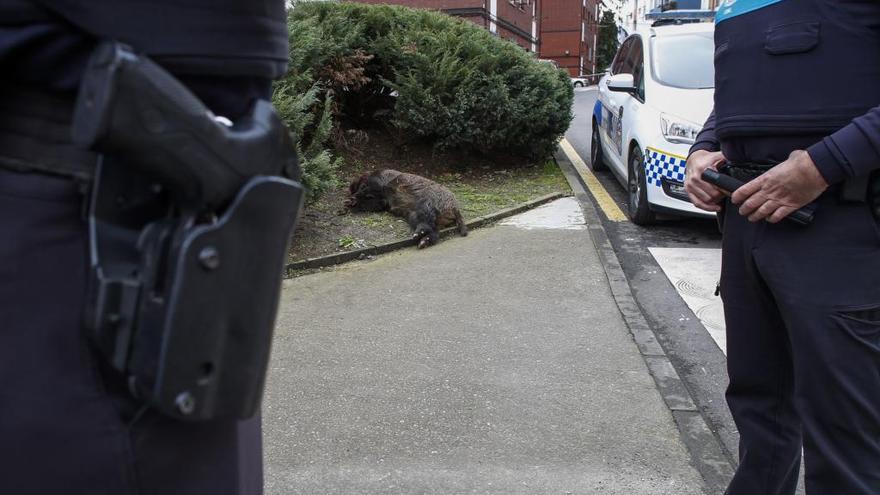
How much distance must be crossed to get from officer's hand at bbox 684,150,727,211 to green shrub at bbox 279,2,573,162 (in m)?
5.95

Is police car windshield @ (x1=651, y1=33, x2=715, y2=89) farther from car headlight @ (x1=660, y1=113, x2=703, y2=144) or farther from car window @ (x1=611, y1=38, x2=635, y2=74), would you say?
car window @ (x1=611, y1=38, x2=635, y2=74)

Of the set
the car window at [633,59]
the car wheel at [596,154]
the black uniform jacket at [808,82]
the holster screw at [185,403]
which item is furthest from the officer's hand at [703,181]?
the car wheel at [596,154]

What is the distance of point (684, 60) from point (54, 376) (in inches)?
279

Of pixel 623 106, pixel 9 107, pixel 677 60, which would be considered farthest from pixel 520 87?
pixel 9 107

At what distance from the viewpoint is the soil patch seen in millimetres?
6203

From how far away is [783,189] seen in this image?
1.84 meters

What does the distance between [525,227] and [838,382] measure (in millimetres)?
5069

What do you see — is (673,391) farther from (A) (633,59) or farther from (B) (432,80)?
(B) (432,80)

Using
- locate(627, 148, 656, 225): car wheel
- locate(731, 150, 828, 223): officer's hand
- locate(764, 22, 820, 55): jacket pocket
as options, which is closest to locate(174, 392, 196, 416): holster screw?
locate(731, 150, 828, 223): officer's hand

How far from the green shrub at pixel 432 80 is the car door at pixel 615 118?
555mm

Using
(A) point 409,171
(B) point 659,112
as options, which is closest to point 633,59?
(B) point 659,112

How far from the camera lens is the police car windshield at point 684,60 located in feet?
22.6

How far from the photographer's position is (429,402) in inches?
140

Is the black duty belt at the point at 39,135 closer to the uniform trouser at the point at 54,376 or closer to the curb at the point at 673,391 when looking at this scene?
the uniform trouser at the point at 54,376
